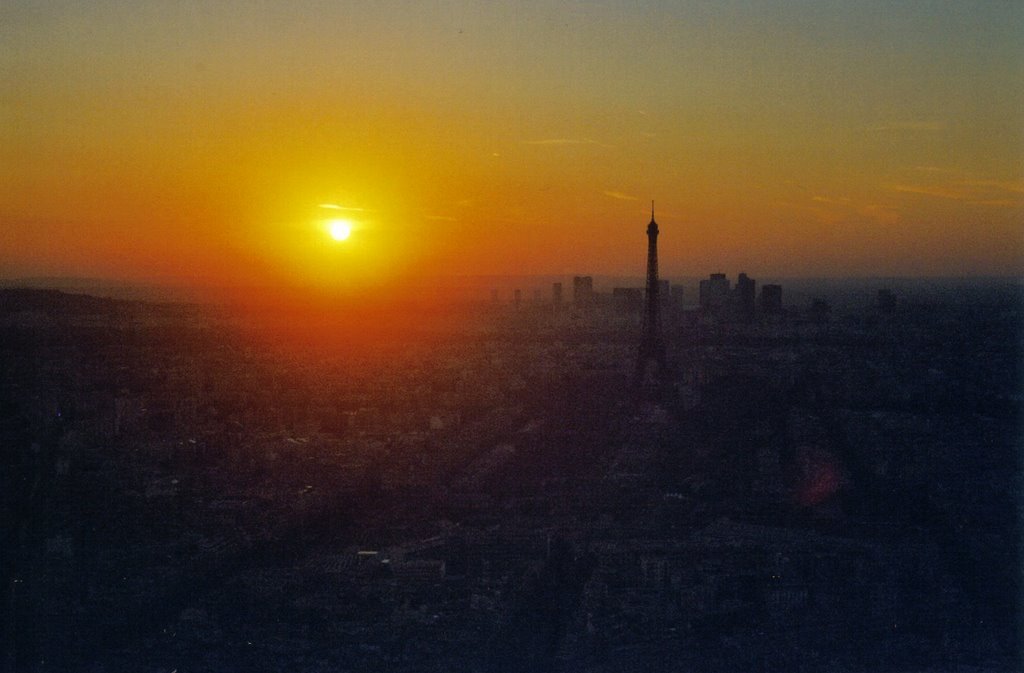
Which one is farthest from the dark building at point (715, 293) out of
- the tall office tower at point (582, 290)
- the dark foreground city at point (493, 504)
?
the tall office tower at point (582, 290)

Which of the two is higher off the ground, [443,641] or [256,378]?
[256,378]

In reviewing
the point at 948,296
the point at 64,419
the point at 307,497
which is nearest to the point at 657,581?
the point at 307,497

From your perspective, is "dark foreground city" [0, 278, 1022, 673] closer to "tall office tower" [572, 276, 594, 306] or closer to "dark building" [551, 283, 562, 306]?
"tall office tower" [572, 276, 594, 306]

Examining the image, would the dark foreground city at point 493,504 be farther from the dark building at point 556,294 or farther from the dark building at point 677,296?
the dark building at point 677,296

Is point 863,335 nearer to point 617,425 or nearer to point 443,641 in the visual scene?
point 617,425

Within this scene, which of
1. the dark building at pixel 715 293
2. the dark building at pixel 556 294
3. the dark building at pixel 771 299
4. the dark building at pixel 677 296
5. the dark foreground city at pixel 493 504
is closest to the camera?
the dark foreground city at pixel 493 504

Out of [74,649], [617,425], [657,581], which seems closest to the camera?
[74,649]

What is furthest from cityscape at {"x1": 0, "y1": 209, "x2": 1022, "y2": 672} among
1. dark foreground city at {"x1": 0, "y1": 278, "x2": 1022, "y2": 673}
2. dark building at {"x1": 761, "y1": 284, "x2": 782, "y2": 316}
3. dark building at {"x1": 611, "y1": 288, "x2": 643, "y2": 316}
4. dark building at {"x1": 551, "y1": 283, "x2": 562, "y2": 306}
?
dark building at {"x1": 611, "y1": 288, "x2": 643, "y2": 316}
